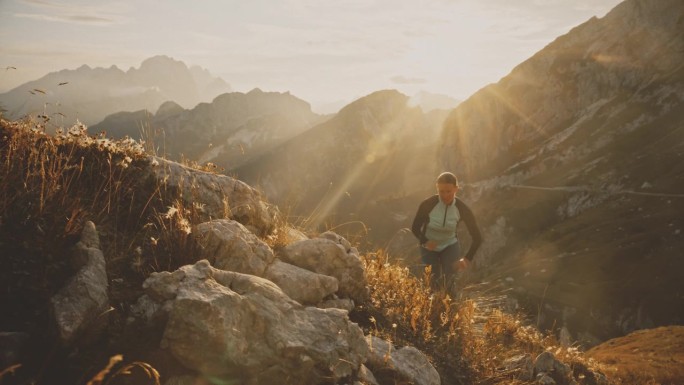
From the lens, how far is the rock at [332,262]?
5777 millimetres

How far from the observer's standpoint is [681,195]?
10194 centimetres

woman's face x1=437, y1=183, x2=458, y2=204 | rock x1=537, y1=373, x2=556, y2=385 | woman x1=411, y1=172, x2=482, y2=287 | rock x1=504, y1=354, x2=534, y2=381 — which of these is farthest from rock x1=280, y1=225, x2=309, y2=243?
rock x1=537, y1=373, x2=556, y2=385

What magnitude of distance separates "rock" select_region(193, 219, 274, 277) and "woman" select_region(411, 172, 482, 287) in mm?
4819

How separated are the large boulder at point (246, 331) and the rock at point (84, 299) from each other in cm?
38

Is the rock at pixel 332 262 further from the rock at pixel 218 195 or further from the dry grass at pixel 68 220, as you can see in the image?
the dry grass at pixel 68 220

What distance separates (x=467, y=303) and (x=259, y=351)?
3.99 metres

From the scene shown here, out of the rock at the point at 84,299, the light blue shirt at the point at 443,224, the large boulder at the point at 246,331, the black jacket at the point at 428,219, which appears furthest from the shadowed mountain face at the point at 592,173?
the rock at the point at 84,299

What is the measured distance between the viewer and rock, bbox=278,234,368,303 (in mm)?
5777

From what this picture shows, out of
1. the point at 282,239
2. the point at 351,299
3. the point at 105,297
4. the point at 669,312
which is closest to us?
the point at 105,297

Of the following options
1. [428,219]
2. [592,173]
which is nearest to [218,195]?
[428,219]

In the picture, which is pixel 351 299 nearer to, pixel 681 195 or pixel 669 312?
pixel 669 312

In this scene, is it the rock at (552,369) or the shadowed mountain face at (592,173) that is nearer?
the rock at (552,369)

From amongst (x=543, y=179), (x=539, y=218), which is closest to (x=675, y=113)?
(x=543, y=179)

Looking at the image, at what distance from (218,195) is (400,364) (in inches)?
144
